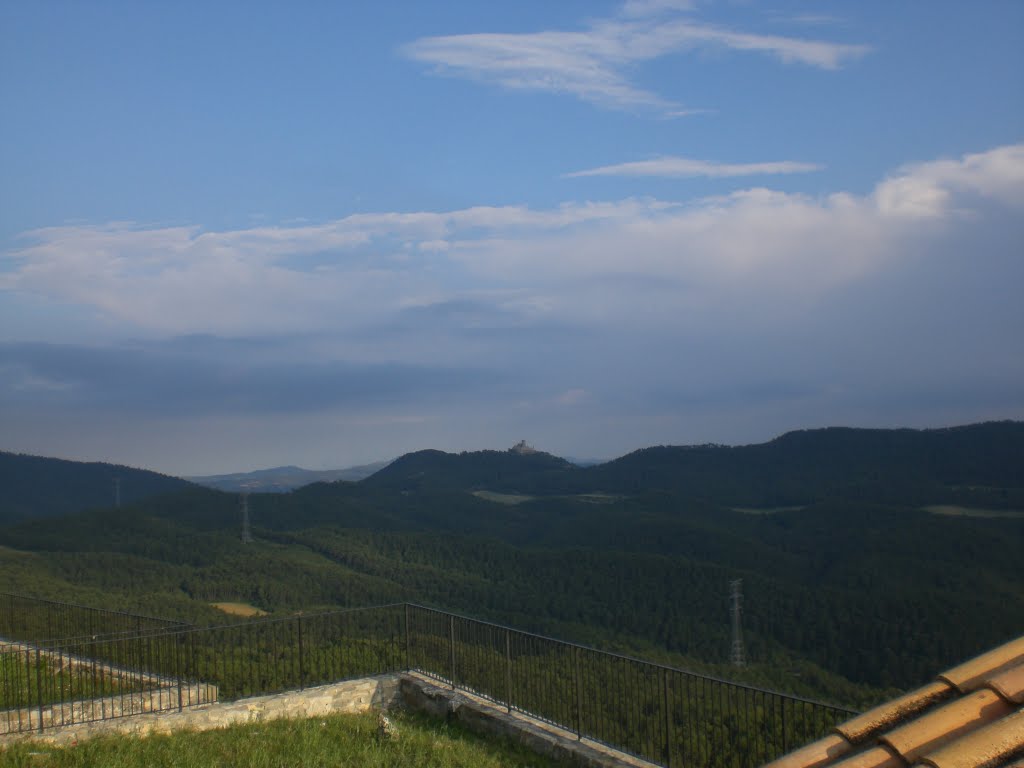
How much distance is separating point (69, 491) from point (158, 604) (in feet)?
397

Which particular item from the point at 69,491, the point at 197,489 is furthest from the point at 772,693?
the point at 69,491

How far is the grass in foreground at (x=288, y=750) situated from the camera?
8.93 meters

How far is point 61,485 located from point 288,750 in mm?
168978

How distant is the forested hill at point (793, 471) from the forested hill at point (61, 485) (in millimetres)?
45230

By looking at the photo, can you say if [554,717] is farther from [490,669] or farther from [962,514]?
[962,514]

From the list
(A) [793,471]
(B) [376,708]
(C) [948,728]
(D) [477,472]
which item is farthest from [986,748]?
(D) [477,472]

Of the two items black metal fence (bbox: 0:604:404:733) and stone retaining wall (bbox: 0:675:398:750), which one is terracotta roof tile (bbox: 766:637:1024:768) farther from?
black metal fence (bbox: 0:604:404:733)

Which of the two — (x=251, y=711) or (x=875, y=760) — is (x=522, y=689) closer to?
(x=251, y=711)

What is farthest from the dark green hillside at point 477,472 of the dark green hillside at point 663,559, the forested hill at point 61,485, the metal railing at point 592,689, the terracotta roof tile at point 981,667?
the terracotta roof tile at point 981,667

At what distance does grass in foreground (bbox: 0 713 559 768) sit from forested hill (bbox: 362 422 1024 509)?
11647cm

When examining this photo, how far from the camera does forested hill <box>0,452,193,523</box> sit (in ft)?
493

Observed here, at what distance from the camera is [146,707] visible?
12.6 m

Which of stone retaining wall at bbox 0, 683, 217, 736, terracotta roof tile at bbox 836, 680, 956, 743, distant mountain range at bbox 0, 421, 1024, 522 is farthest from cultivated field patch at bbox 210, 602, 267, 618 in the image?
distant mountain range at bbox 0, 421, 1024, 522

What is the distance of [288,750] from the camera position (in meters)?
9.47
